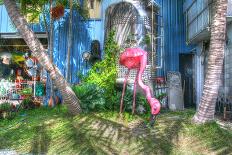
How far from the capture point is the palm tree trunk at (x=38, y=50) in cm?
957

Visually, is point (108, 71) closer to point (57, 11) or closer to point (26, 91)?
point (57, 11)

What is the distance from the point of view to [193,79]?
53.3 feet

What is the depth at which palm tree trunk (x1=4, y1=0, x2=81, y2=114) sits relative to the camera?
957cm

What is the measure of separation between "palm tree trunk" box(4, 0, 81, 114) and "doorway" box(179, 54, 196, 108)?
6989mm

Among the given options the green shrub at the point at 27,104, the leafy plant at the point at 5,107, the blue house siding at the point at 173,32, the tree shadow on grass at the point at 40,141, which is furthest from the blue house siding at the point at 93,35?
the tree shadow on grass at the point at 40,141

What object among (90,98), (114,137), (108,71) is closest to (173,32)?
(108,71)

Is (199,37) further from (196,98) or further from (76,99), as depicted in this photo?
(76,99)

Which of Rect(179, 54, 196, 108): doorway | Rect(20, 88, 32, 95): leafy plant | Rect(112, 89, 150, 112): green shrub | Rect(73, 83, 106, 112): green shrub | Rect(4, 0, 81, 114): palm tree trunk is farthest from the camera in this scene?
Rect(179, 54, 196, 108): doorway

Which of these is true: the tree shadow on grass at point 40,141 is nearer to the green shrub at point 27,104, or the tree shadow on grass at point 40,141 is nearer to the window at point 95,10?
the green shrub at point 27,104

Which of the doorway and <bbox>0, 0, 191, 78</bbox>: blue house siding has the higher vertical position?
<bbox>0, 0, 191, 78</bbox>: blue house siding

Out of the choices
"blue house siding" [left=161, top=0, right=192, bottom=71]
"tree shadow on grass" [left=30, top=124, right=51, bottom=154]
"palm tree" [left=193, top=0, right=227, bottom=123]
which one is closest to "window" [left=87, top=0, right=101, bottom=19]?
"blue house siding" [left=161, top=0, right=192, bottom=71]

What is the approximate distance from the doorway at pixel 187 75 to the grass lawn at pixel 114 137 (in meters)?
5.98

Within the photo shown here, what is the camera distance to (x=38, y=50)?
9.81m

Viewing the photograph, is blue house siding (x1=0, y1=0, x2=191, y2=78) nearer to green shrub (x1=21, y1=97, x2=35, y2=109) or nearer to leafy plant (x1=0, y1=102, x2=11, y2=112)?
green shrub (x1=21, y1=97, x2=35, y2=109)
